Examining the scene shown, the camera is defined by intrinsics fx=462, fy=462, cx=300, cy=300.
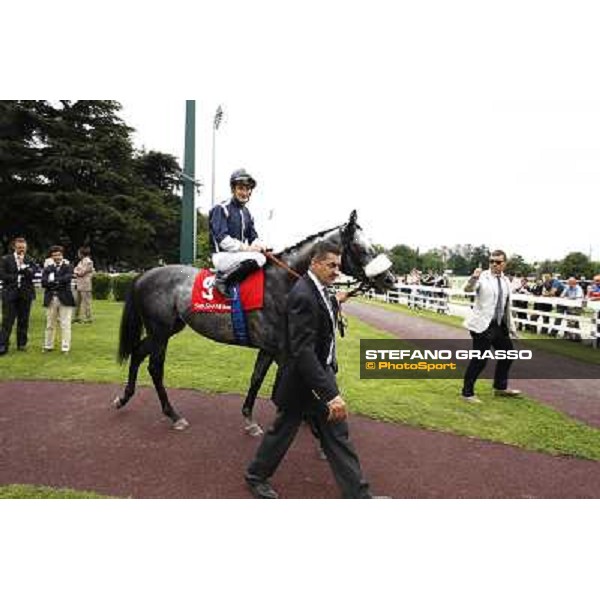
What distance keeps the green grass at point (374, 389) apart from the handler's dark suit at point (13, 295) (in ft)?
1.22

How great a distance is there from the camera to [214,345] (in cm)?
922

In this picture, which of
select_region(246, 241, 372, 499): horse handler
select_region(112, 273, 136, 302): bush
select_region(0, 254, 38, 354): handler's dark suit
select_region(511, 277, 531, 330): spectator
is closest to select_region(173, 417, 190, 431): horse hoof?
select_region(246, 241, 372, 499): horse handler

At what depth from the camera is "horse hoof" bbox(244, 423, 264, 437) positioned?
4.44m

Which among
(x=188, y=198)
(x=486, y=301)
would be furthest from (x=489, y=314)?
(x=188, y=198)

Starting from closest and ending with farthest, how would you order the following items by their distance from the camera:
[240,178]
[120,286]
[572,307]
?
[240,178] → [572,307] → [120,286]

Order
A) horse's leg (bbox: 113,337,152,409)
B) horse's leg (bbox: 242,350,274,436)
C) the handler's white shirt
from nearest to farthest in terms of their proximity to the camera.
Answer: horse's leg (bbox: 242,350,274,436) < horse's leg (bbox: 113,337,152,409) < the handler's white shirt

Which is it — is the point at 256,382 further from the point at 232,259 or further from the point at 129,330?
the point at 129,330

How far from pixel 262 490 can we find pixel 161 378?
80.1 inches

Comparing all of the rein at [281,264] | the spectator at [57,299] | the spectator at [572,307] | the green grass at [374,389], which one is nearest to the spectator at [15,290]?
the spectator at [57,299]

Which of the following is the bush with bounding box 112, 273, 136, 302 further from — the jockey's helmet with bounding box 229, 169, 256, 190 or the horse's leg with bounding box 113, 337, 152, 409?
the jockey's helmet with bounding box 229, 169, 256, 190

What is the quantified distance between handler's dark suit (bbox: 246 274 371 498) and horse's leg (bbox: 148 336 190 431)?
1586mm

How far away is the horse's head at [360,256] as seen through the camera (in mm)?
4094

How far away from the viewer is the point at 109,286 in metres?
19.2

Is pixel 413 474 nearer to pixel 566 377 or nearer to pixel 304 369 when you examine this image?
pixel 304 369
